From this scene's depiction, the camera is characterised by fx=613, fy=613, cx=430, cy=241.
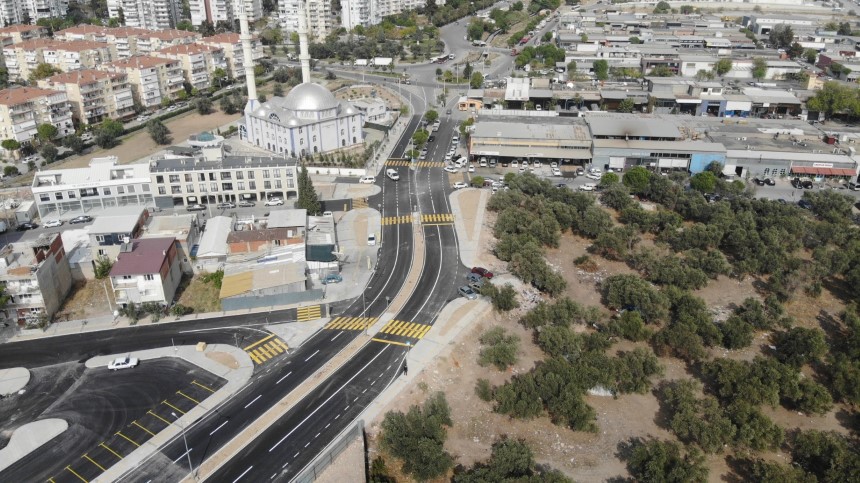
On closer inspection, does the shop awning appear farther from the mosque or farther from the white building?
the white building

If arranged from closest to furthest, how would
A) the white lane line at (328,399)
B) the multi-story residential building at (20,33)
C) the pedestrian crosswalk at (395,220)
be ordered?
the white lane line at (328,399) → the pedestrian crosswalk at (395,220) → the multi-story residential building at (20,33)

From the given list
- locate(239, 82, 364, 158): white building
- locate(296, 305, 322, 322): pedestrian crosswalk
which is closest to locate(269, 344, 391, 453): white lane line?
locate(296, 305, 322, 322): pedestrian crosswalk

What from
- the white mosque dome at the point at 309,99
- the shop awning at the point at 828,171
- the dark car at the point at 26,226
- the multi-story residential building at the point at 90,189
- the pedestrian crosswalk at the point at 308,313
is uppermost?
the white mosque dome at the point at 309,99

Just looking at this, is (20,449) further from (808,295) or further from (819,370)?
(808,295)

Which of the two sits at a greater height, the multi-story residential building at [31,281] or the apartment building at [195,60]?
the apartment building at [195,60]

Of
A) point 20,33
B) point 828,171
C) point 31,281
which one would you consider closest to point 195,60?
point 20,33

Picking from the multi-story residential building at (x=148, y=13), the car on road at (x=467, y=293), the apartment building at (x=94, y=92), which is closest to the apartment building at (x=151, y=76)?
the apartment building at (x=94, y=92)

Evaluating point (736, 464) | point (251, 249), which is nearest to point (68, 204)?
point (251, 249)

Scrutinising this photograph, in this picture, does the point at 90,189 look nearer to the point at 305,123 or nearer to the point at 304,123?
the point at 304,123

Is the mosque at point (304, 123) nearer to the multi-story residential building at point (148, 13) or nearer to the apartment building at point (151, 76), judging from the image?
the apartment building at point (151, 76)
